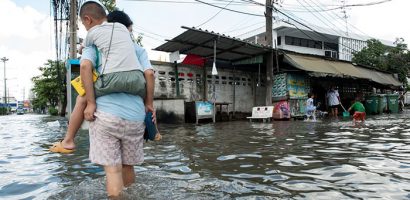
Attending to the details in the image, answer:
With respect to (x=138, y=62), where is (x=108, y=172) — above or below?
below

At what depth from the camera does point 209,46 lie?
48.1ft

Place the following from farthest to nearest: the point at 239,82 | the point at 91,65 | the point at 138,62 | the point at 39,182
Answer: the point at 239,82 → the point at 39,182 → the point at 138,62 → the point at 91,65

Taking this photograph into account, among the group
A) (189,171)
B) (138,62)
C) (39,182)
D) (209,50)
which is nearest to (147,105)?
(138,62)

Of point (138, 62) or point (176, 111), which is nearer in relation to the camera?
point (138, 62)

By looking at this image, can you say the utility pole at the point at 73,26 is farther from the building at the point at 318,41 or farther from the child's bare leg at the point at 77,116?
the building at the point at 318,41

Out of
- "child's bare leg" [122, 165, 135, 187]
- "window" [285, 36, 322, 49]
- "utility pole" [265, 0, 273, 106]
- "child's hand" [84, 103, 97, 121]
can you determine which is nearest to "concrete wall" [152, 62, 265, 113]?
"utility pole" [265, 0, 273, 106]

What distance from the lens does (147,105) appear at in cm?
295

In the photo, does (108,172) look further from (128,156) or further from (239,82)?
(239,82)

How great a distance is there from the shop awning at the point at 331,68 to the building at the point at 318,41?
15372mm

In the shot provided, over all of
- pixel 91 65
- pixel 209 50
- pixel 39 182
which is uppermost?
pixel 209 50

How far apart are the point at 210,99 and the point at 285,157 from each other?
11.0 m

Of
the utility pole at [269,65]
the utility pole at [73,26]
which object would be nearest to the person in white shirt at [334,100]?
the utility pole at [269,65]

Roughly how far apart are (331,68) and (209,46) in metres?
7.12

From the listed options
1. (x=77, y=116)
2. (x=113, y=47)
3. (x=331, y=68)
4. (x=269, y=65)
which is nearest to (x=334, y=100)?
(x=331, y=68)
